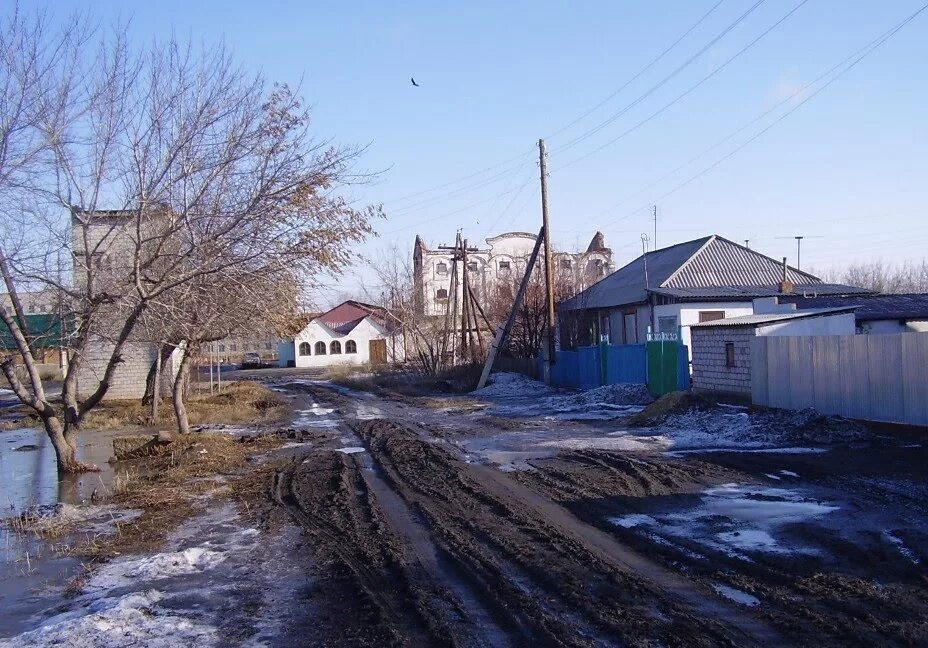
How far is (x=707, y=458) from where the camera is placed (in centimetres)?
1391

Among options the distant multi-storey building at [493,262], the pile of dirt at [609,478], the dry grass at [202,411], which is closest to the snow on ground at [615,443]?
the pile of dirt at [609,478]

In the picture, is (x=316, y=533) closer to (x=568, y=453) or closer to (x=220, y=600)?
(x=220, y=600)

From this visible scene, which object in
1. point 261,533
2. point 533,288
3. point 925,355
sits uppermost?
point 533,288

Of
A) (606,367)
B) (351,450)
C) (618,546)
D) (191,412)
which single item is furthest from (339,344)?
(618,546)

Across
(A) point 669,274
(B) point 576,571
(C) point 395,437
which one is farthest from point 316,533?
(A) point 669,274

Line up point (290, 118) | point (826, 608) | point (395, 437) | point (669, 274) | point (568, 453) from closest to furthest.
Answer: point (826, 608)
point (290, 118)
point (568, 453)
point (395, 437)
point (669, 274)

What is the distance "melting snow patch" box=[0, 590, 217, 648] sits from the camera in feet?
19.5

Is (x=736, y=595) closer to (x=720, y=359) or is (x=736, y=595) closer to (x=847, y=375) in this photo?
(x=847, y=375)

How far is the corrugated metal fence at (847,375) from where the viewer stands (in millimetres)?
14633

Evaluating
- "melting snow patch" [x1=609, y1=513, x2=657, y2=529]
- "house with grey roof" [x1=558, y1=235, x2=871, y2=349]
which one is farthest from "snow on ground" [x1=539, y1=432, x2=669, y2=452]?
"house with grey roof" [x1=558, y1=235, x2=871, y2=349]

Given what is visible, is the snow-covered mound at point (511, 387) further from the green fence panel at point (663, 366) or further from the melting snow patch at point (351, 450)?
the melting snow patch at point (351, 450)

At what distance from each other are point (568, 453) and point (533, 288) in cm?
2758

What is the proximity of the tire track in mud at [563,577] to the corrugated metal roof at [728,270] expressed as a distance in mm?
26865

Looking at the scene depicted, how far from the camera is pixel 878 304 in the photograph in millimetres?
31172
